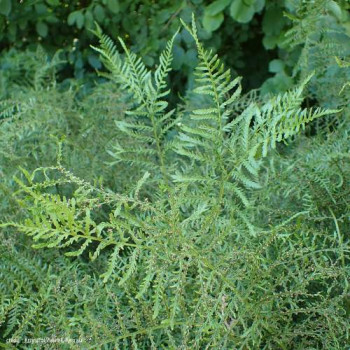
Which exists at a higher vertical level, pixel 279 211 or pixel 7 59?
pixel 279 211

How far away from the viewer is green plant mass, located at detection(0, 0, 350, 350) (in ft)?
2.81

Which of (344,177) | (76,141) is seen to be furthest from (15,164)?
(344,177)

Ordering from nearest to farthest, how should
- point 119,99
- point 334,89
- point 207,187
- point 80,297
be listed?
point 207,187 < point 80,297 < point 334,89 < point 119,99

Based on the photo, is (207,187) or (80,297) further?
(80,297)

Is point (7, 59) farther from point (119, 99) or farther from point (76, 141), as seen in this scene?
point (76, 141)

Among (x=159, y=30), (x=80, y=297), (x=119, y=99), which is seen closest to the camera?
(x=80, y=297)

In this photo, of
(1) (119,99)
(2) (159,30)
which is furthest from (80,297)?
(2) (159,30)

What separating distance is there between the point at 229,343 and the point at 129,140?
617 millimetres

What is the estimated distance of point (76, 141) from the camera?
1.49 m

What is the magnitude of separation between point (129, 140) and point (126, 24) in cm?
111

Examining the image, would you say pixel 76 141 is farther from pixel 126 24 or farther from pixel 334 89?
pixel 126 24

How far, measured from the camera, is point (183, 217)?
1.23 metres

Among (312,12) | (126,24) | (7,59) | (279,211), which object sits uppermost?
(312,12)

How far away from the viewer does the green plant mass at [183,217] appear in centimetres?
86
